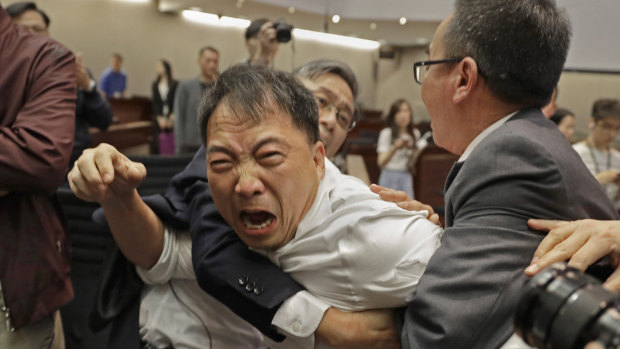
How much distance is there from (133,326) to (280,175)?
580 millimetres

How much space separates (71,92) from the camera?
155cm

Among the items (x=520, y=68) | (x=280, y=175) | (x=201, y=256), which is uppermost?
(x=520, y=68)

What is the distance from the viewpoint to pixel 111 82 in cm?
1113

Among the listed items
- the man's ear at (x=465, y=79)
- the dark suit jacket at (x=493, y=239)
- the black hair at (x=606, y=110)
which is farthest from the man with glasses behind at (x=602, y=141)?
the dark suit jacket at (x=493, y=239)

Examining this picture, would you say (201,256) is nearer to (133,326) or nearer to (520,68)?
(133,326)

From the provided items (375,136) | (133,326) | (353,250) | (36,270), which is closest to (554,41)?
(353,250)

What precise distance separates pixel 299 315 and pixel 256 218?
0.22m

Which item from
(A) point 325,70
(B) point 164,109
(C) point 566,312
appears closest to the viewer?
(C) point 566,312

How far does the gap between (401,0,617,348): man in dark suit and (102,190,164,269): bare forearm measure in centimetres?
62

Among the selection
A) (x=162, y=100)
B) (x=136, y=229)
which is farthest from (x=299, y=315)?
(x=162, y=100)

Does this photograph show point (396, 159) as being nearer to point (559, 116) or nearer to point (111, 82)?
point (559, 116)

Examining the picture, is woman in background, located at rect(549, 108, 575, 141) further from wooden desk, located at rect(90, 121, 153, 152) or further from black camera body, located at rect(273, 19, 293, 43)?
wooden desk, located at rect(90, 121, 153, 152)

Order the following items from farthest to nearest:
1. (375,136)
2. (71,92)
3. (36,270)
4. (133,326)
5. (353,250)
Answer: (375,136), (71,92), (36,270), (133,326), (353,250)

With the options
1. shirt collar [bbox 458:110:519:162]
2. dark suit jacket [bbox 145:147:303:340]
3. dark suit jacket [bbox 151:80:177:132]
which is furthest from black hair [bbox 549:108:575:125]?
dark suit jacket [bbox 151:80:177:132]
